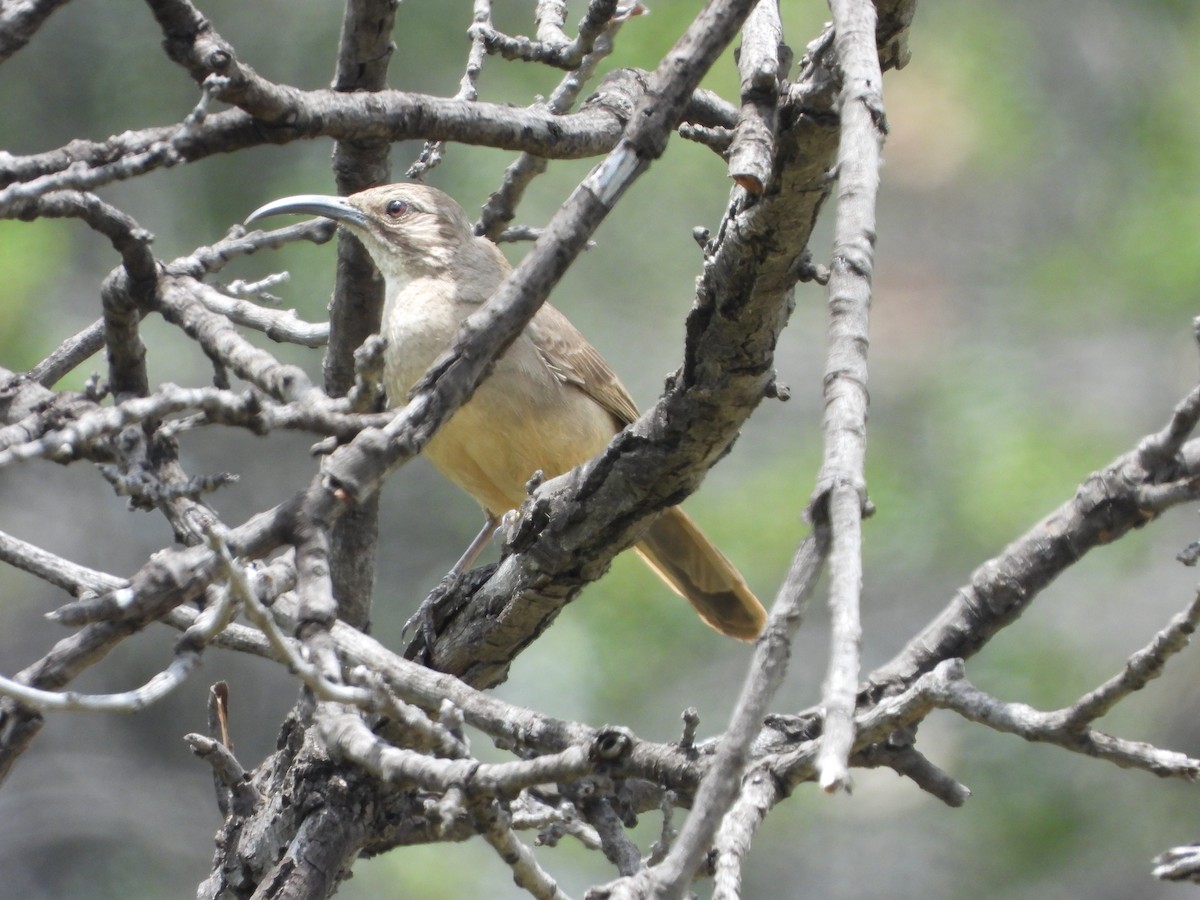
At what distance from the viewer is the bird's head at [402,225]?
16.0ft

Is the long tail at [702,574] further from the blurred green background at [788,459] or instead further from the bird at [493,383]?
the blurred green background at [788,459]

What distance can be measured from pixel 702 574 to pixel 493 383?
111 centimetres

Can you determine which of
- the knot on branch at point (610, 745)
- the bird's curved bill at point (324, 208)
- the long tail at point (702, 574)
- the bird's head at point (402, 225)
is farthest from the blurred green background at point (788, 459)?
the knot on branch at point (610, 745)

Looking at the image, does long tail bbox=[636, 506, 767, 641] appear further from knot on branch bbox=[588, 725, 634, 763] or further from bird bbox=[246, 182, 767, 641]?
knot on branch bbox=[588, 725, 634, 763]

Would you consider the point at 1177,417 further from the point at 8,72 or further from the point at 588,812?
the point at 8,72

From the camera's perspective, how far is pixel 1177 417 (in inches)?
99.4

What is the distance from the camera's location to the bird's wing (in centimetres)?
526

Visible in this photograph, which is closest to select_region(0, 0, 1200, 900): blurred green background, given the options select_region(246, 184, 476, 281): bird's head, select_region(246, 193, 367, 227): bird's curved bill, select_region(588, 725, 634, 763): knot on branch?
select_region(246, 184, 476, 281): bird's head

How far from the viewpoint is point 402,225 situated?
5.14 meters

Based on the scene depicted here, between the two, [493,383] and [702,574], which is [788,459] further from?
[493,383]

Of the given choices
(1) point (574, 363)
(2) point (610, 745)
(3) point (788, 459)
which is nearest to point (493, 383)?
(1) point (574, 363)

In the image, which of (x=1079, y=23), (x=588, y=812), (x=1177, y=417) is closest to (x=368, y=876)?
(x=588, y=812)

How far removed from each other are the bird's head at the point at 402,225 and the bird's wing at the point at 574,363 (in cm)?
40

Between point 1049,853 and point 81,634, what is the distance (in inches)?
257
